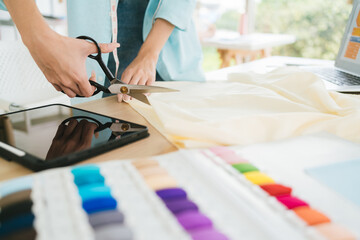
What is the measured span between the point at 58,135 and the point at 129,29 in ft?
1.90

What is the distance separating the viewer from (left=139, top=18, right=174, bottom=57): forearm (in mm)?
801

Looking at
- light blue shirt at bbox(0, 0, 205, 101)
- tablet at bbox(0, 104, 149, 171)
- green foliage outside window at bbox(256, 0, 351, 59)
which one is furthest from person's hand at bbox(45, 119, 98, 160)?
green foliage outside window at bbox(256, 0, 351, 59)

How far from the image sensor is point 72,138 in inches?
17.4

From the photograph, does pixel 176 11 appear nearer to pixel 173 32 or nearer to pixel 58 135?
pixel 173 32

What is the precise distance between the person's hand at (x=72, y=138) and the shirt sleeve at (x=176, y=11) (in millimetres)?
407

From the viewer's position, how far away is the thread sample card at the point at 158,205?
0.26 metres

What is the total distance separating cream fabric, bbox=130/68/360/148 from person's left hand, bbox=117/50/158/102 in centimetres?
7

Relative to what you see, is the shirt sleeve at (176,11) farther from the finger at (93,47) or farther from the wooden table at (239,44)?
the wooden table at (239,44)

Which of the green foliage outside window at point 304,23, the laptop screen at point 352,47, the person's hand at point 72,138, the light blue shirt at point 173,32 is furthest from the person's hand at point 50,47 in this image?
the green foliage outside window at point 304,23

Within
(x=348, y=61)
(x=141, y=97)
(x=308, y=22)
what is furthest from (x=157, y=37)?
(x=308, y=22)

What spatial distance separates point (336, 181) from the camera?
0.36 m

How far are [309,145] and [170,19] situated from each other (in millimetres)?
498

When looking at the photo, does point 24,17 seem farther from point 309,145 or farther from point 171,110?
point 309,145

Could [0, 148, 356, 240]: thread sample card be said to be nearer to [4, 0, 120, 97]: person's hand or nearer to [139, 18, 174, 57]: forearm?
[4, 0, 120, 97]: person's hand
